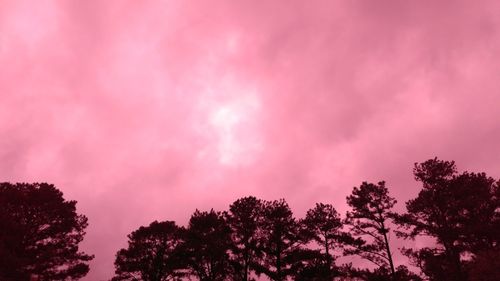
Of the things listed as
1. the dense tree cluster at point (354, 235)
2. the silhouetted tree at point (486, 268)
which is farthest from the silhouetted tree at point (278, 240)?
the silhouetted tree at point (486, 268)

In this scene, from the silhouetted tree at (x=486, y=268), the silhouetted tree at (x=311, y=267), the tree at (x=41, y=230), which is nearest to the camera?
the silhouetted tree at (x=486, y=268)

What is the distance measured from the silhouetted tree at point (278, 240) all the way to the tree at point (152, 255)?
11.0 meters

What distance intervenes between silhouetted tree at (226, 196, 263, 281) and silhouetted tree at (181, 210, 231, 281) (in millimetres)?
851

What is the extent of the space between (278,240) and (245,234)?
390cm

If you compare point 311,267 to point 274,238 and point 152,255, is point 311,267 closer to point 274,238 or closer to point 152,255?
point 274,238

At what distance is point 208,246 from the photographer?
42312mm

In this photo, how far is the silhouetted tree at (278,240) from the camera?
40.8m

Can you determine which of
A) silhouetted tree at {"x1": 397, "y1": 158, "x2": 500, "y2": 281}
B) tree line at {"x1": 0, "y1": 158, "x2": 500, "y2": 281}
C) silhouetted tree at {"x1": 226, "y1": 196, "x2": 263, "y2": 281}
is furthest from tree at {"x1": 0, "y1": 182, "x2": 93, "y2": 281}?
silhouetted tree at {"x1": 397, "y1": 158, "x2": 500, "y2": 281}

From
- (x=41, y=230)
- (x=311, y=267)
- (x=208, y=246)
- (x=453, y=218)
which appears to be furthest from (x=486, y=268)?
(x=41, y=230)

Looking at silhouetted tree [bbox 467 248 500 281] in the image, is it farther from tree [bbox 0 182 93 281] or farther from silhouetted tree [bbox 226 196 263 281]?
tree [bbox 0 182 93 281]

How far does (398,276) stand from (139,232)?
103 feet

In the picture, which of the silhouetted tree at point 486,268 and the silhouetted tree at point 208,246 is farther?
the silhouetted tree at point 208,246

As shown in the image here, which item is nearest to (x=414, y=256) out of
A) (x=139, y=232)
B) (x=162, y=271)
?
(x=162, y=271)

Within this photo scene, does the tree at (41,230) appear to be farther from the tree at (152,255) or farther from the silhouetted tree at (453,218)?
the silhouetted tree at (453,218)
